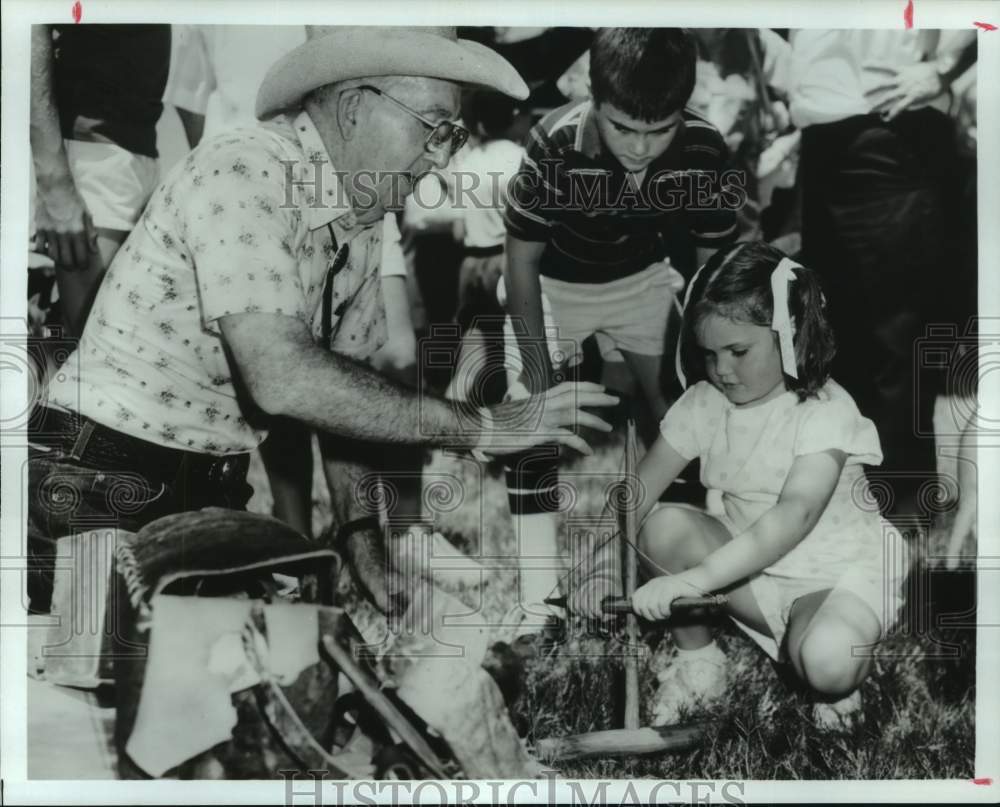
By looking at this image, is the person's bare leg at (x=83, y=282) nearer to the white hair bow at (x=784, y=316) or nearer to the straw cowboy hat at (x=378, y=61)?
the straw cowboy hat at (x=378, y=61)

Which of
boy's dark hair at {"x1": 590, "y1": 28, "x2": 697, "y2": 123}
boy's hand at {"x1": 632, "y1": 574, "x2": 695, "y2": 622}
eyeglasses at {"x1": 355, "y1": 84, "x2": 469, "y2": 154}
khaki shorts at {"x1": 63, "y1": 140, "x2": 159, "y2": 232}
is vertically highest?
boy's dark hair at {"x1": 590, "y1": 28, "x2": 697, "y2": 123}

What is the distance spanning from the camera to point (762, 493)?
366cm

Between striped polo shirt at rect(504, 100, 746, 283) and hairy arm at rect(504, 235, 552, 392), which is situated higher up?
striped polo shirt at rect(504, 100, 746, 283)

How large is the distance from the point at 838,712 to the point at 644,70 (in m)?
2.06

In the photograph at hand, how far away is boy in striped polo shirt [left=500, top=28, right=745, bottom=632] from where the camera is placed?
11.9 feet

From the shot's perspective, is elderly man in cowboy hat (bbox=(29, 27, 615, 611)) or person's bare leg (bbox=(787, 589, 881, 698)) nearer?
elderly man in cowboy hat (bbox=(29, 27, 615, 611))

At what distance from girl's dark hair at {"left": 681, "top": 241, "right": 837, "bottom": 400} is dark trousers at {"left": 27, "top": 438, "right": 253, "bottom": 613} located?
1.44 m

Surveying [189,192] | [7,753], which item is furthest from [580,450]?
[7,753]

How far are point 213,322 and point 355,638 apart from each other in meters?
1.04

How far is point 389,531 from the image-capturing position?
3.64 m

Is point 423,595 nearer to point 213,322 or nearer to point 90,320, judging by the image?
point 213,322

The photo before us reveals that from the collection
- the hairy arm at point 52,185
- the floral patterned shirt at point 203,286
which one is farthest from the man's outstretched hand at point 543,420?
the hairy arm at point 52,185

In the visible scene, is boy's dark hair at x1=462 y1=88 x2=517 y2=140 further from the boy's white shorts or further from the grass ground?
the grass ground

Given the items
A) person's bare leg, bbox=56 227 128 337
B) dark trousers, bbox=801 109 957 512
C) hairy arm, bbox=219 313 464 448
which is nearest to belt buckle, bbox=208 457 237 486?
hairy arm, bbox=219 313 464 448
